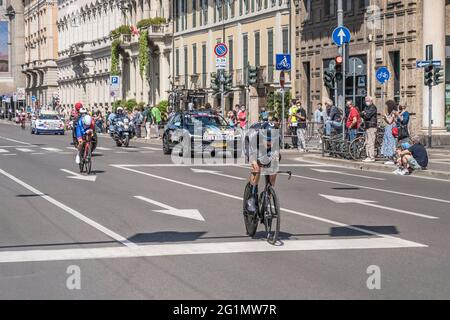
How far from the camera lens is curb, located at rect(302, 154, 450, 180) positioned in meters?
24.2

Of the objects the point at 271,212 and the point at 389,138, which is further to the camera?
the point at 389,138

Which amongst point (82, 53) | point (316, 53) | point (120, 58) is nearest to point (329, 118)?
point (316, 53)

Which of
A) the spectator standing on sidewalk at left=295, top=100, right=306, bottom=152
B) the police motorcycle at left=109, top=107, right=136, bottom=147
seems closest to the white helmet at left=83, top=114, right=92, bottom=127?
the spectator standing on sidewalk at left=295, top=100, right=306, bottom=152

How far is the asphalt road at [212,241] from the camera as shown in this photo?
917 centimetres

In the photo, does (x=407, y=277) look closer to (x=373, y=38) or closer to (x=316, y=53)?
(x=373, y=38)

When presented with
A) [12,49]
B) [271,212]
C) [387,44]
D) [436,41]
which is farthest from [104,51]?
[271,212]

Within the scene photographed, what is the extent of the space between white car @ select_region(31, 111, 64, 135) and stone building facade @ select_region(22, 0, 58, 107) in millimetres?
51082

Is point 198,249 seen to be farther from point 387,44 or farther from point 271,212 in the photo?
point 387,44

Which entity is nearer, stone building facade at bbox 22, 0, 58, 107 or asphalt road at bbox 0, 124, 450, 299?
asphalt road at bbox 0, 124, 450, 299

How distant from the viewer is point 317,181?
2286 cm

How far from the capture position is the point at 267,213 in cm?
1227

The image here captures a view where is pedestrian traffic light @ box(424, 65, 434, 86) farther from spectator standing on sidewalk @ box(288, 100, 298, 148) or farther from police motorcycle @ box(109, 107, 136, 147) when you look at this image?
police motorcycle @ box(109, 107, 136, 147)

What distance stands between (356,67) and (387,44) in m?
1.50

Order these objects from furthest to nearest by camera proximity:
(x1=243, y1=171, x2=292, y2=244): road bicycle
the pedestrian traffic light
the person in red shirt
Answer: the pedestrian traffic light → the person in red shirt → (x1=243, y1=171, x2=292, y2=244): road bicycle
